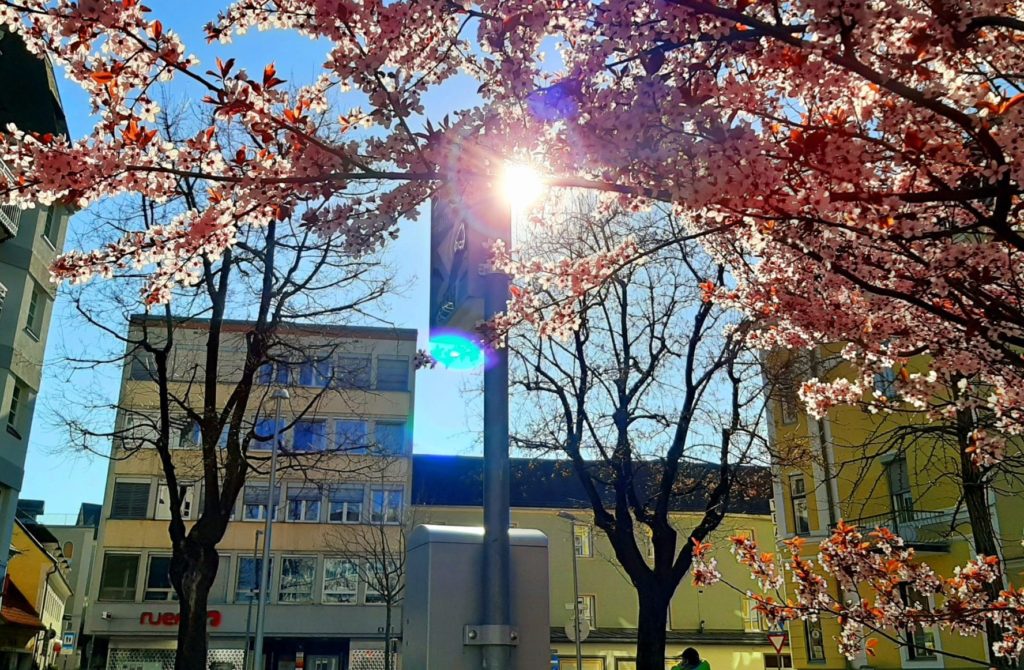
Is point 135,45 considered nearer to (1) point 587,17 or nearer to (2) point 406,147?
(2) point 406,147

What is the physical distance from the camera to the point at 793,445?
15.7 m

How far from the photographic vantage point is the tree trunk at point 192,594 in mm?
12320

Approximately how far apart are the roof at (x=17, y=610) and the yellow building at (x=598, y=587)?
14.5m

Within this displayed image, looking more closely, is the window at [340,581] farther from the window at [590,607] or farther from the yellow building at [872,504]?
the yellow building at [872,504]

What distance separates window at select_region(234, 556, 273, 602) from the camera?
111 ft

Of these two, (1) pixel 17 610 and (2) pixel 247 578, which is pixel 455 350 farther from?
(2) pixel 247 578

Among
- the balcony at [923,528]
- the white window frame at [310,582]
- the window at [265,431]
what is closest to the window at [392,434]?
the window at [265,431]

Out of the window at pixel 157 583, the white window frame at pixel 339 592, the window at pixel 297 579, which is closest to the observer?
the window at pixel 157 583

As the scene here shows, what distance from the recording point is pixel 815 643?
2456 centimetres

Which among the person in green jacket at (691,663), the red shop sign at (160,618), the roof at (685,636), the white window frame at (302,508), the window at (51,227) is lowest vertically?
the roof at (685,636)

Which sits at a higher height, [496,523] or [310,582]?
[310,582]

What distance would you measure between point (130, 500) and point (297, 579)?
7.64m

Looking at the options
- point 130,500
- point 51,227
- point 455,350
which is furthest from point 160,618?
point 455,350

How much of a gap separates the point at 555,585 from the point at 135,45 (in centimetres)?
3616
